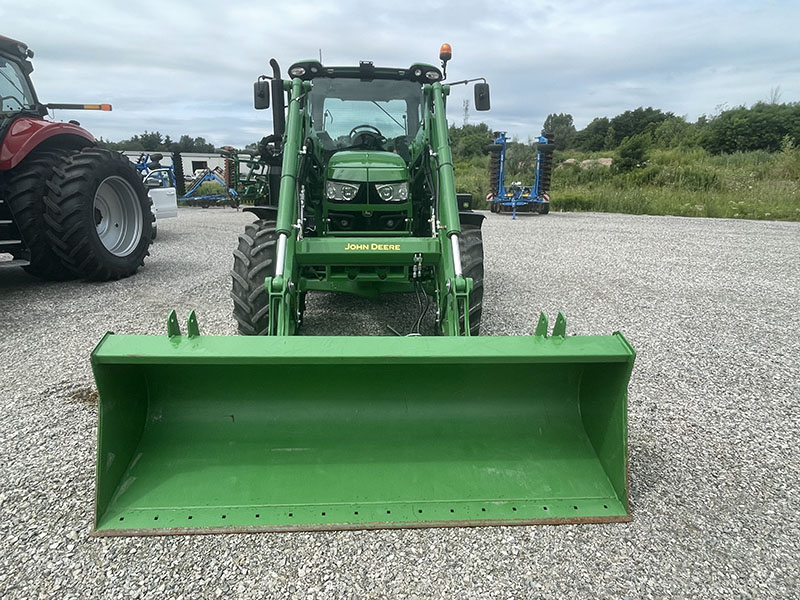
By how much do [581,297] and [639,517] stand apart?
13.2ft

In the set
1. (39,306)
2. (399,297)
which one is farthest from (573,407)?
(39,306)

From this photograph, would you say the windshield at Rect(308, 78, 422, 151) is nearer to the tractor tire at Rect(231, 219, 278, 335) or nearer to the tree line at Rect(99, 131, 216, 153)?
the tractor tire at Rect(231, 219, 278, 335)

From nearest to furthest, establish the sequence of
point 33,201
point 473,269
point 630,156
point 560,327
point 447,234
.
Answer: point 560,327 < point 447,234 < point 473,269 < point 33,201 < point 630,156

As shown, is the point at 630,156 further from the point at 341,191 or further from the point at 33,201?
the point at 33,201

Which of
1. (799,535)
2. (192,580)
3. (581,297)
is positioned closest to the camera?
(192,580)

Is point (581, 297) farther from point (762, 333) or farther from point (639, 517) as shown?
point (639, 517)

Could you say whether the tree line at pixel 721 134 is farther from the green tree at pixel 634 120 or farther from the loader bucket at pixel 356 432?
the loader bucket at pixel 356 432

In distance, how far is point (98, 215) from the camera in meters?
6.25

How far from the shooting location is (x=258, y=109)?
170 inches

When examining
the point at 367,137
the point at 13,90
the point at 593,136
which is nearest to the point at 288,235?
the point at 367,137

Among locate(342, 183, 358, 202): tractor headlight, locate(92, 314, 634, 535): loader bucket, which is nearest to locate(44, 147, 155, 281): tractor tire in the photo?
locate(342, 183, 358, 202): tractor headlight

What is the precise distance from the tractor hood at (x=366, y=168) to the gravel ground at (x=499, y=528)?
1.26m

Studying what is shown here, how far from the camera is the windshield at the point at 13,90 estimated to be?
588 centimetres

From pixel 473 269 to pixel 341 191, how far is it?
1194mm
